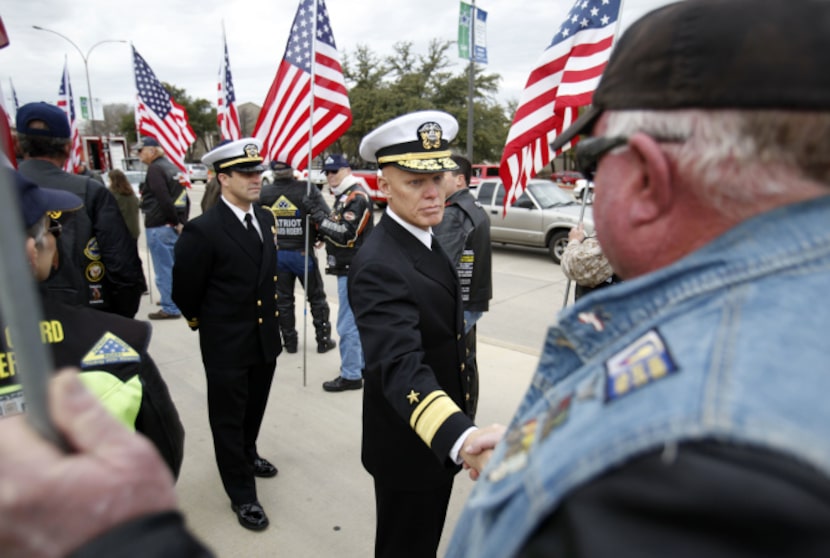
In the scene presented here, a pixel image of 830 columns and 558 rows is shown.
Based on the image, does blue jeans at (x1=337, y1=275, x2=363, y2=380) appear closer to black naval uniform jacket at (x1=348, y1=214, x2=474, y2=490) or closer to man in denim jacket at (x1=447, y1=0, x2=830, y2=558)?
black naval uniform jacket at (x1=348, y1=214, x2=474, y2=490)

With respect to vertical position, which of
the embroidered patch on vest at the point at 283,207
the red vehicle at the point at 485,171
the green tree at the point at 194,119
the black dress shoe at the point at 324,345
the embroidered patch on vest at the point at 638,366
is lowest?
the black dress shoe at the point at 324,345

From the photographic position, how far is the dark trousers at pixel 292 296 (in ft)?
17.4

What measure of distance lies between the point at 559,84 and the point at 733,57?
3266mm

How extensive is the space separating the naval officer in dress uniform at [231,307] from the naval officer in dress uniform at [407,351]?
1005 millimetres

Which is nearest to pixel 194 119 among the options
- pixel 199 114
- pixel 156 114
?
pixel 199 114

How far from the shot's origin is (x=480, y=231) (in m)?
4.00

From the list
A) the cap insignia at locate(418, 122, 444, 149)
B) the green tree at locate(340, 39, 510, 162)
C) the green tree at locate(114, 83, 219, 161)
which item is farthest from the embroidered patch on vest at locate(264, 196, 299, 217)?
the green tree at locate(114, 83, 219, 161)

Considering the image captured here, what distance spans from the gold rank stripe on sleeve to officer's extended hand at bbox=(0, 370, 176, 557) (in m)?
1.05

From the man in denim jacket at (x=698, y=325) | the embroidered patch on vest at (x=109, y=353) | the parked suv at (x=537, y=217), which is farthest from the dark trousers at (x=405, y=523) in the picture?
the parked suv at (x=537, y=217)

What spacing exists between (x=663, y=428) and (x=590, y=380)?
19 cm

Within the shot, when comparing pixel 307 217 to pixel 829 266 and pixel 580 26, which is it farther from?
pixel 829 266

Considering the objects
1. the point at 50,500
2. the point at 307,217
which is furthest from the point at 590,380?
the point at 307,217

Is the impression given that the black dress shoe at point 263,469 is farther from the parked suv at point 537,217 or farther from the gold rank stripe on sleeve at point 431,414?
the parked suv at point 537,217

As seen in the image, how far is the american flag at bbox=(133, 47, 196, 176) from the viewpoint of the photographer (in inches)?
290
